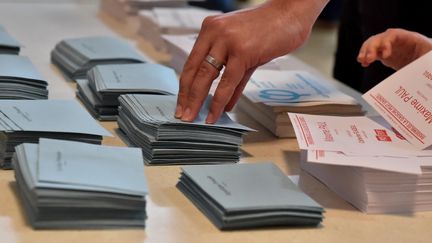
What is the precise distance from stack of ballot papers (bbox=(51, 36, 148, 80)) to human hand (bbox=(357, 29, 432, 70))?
0.62 meters

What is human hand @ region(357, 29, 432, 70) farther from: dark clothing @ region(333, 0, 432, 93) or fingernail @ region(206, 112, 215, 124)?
dark clothing @ region(333, 0, 432, 93)

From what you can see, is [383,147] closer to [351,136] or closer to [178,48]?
[351,136]

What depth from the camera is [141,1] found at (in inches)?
110

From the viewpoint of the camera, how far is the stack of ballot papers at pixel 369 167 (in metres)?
1.30

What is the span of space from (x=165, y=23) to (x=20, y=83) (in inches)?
34.7

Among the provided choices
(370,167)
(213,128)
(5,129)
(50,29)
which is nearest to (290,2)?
(213,128)

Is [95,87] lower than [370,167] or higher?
lower

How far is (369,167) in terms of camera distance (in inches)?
50.2

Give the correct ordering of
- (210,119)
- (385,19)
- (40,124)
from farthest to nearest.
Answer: (385,19)
(210,119)
(40,124)

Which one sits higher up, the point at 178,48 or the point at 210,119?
the point at 210,119

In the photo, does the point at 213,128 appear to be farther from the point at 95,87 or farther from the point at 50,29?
the point at 50,29

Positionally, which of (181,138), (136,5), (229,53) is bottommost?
(136,5)

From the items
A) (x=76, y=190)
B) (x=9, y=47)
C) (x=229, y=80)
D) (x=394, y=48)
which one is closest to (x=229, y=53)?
(x=229, y=80)

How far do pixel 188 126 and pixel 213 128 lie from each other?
5 centimetres
